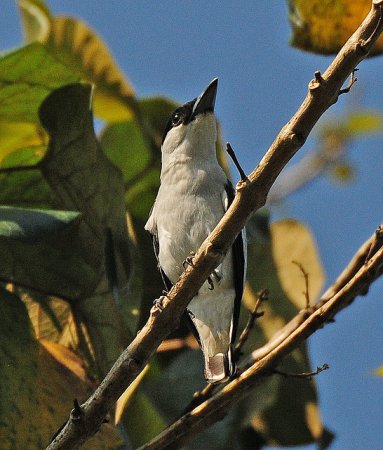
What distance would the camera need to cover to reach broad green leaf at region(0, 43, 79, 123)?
2.63 metres

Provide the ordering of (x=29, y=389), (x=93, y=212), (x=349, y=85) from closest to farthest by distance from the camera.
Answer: (x=349, y=85) → (x=29, y=389) → (x=93, y=212)

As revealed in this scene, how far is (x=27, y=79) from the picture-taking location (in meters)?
2.70

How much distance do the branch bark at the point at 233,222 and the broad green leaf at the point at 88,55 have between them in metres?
1.43

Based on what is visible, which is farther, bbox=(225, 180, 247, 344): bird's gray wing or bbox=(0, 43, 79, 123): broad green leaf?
bbox=(225, 180, 247, 344): bird's gray wing

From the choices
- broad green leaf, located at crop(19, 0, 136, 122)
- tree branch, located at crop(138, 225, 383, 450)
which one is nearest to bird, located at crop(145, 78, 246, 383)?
broad green leaf, located at crop(19, 0, 136, 122)

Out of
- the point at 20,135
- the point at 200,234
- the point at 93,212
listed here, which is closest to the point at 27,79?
the point at 20,135

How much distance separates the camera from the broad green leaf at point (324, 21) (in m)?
2.37

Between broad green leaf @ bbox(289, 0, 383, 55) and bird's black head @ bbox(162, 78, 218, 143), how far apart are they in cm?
50

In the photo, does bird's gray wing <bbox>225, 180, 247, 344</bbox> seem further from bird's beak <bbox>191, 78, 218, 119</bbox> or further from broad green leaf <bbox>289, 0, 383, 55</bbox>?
broad green leaf <bbox>289, 0, 383, 55</bbox>

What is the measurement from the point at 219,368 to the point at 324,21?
984 millimetres

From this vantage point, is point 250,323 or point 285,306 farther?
point 285,306

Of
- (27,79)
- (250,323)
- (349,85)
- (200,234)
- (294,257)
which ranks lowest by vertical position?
(294,257)

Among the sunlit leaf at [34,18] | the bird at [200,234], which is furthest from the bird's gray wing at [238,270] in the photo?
the sunlit leaf at [34,18]

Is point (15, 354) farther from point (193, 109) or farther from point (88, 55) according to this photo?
point (88, 55)
